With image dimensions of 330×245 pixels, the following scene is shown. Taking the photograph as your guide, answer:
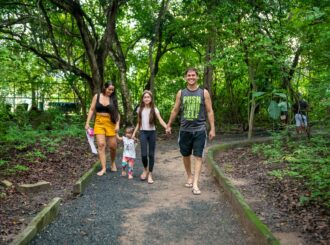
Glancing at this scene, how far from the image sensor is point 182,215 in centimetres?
560

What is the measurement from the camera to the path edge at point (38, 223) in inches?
162

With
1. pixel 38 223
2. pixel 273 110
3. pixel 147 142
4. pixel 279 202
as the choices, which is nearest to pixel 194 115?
pixel 147 142

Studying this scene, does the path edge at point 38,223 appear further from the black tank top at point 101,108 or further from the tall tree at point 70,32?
the tall tree at point 70,32

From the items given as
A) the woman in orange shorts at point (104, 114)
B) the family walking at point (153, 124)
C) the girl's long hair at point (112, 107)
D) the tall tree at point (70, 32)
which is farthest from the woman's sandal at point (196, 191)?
the tall tree at point (70, 32)

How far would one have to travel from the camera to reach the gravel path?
4668 mm

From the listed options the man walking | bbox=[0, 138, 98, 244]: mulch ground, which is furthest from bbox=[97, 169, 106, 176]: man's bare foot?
the man walking

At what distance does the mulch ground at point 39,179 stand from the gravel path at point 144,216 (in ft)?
1.20

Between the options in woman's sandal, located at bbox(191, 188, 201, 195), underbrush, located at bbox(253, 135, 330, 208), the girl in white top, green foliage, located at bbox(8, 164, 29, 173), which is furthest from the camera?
green foliage, located at bbox(8, 164, 29, 173)

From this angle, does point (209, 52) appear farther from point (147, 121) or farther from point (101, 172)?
point (101, 172)

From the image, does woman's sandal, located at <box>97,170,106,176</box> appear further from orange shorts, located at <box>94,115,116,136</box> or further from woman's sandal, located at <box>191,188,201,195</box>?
woman's sandal, located at <box>191,188,201,195</box>

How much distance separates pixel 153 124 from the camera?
305 inches

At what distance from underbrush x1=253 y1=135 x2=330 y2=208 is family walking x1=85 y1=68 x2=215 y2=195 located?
1779 mm

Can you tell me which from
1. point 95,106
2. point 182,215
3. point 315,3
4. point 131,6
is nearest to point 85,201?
point 182,215

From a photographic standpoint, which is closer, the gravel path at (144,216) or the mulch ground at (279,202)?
the mulch ground at (279,202)
